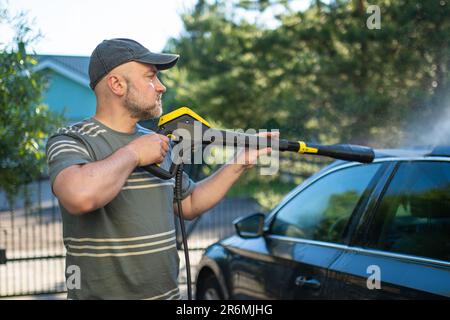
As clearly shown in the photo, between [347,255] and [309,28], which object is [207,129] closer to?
[347,255]

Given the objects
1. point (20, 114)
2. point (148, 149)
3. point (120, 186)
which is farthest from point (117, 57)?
point (20, 114)

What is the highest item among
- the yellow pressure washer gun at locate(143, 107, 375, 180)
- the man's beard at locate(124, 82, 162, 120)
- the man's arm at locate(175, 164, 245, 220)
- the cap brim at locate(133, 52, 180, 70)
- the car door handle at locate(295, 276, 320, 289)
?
the cap brim at locate(133, 52, 180, 70)

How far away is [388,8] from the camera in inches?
287

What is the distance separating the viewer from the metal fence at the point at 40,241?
7.74 m

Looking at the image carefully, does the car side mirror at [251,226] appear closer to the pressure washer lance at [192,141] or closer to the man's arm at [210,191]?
the man's arm at [210,191]

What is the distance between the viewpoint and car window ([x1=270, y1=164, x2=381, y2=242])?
353cm

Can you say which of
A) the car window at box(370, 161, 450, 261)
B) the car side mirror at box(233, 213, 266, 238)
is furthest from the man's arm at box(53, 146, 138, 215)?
the car side mirror at box(233, 213, 266, 238)

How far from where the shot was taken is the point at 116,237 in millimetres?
2332

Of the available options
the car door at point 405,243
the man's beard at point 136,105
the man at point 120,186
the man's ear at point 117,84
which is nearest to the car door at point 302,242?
the car door at point 405,243

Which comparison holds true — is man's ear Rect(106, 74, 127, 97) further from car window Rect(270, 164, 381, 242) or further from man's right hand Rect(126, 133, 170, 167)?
car window Rect(270, 164, 381, 242)

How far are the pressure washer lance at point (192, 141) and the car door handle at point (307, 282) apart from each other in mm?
946

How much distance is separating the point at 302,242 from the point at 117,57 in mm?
1794

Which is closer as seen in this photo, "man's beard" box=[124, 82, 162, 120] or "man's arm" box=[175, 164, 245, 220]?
"man's beard" box=[124, 82, 162, 120]
